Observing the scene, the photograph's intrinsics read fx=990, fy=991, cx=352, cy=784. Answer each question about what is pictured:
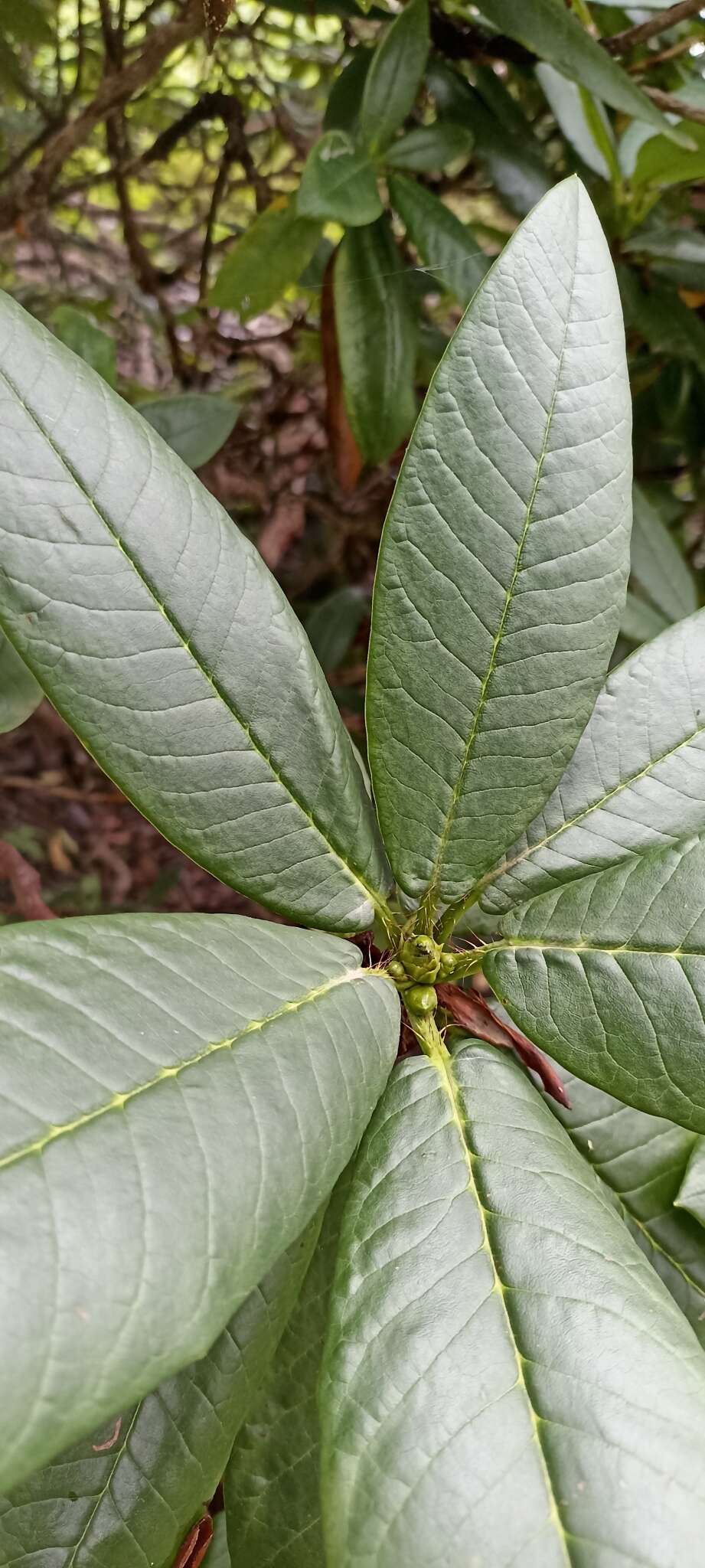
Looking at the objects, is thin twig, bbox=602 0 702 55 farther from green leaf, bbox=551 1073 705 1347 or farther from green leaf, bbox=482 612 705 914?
green leaf, bbox=551 1073 705 1347

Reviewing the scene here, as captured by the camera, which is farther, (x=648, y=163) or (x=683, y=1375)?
(x=648, y=163)

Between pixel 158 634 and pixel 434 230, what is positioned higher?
pixel 434 230

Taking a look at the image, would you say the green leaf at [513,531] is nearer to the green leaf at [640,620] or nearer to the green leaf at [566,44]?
the green leaf at [566,44]

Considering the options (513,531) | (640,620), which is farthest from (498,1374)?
(640,620)

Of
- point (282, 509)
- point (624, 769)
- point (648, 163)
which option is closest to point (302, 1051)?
point (624, 769)

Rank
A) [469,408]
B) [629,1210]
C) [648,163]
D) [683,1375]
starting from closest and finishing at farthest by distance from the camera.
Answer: [683,1375] → [469,408] → [629,1210] → [648,163]

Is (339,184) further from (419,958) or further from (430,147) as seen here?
(419,958)

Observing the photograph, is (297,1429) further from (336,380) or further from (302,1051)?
(336,380)
